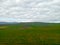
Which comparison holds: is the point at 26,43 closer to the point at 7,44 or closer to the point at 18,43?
the point at 18,43

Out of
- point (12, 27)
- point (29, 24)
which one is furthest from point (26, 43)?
point (29, 24)

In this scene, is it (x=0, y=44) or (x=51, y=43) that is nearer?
(x=0, y=44)

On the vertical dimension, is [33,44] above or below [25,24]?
below

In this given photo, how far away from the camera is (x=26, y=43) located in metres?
11.9

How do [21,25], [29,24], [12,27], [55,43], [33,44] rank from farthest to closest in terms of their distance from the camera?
1. [29,24]
2. [21,25]
3. [12,27]
4. [55,43]
5. [33,44]

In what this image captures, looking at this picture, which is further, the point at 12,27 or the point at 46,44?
the point at 12,27

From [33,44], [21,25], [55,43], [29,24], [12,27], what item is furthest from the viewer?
[29,24]

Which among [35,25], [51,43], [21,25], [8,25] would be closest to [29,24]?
[35,25]

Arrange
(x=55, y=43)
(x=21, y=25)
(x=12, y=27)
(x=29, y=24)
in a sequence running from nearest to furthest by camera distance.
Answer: (x=55, y=43) → (x=12, y=27) → (x=21, y=25) → (x=29, y=24)

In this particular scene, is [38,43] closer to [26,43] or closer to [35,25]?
[26,43]

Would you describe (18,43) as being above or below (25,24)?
below

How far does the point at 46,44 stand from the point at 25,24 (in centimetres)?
1214

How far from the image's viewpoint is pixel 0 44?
38.1ft

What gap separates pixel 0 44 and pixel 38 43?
3.29 m
